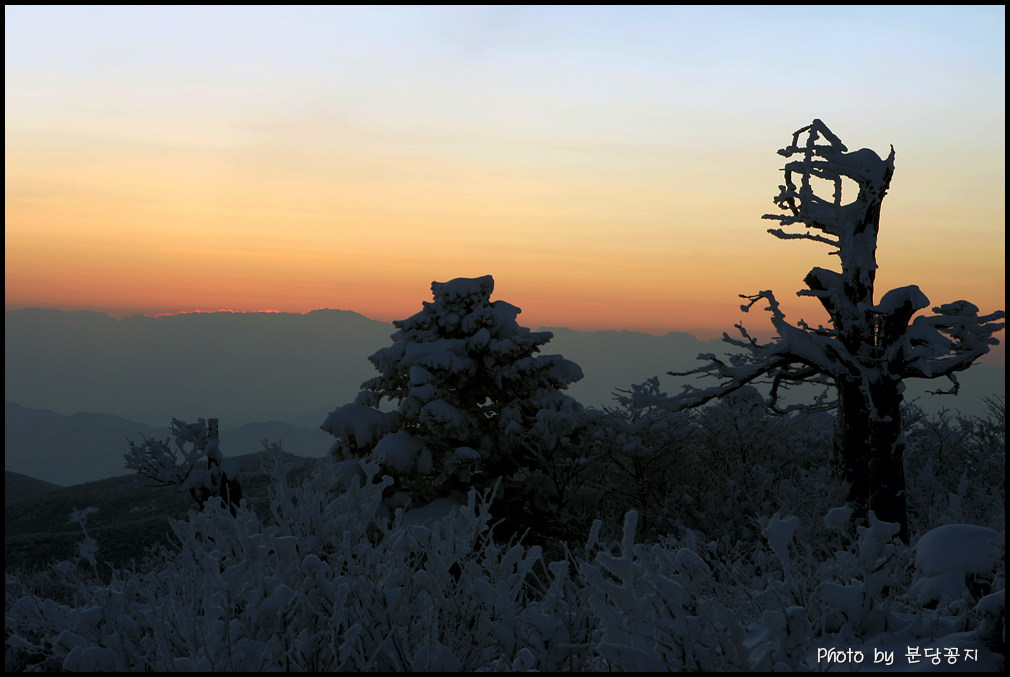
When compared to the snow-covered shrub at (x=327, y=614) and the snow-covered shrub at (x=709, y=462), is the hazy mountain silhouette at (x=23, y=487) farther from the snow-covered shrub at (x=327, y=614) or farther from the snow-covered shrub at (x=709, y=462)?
the snow-covered shrub at (x=327, y=614)

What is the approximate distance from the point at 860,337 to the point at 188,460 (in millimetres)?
16257

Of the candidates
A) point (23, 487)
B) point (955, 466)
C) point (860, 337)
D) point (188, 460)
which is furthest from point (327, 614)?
point (23, 487)

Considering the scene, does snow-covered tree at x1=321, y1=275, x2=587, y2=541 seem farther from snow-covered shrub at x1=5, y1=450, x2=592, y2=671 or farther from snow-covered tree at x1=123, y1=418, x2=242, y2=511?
snow-covered shrub at x1=5, y1=450, x2=592, y2=671

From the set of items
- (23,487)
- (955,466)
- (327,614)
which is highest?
(327,614)

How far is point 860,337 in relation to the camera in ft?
44.2

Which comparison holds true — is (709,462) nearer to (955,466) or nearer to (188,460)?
(955,466)

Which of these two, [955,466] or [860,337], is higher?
[860,337]

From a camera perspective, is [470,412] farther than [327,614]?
Yes

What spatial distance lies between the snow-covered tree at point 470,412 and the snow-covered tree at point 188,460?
12.0ft

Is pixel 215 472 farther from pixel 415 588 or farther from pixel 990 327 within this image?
pixel 990 327

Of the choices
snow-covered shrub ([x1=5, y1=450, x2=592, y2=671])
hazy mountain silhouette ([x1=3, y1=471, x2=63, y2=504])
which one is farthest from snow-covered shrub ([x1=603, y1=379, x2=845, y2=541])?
hazy mountain silhouette ([x1=3, y1=471, x2=63, y2=504])

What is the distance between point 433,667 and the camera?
4.97 meters

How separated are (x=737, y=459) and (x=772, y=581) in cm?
1351

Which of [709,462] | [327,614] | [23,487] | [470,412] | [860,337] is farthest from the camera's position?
[23,487]
